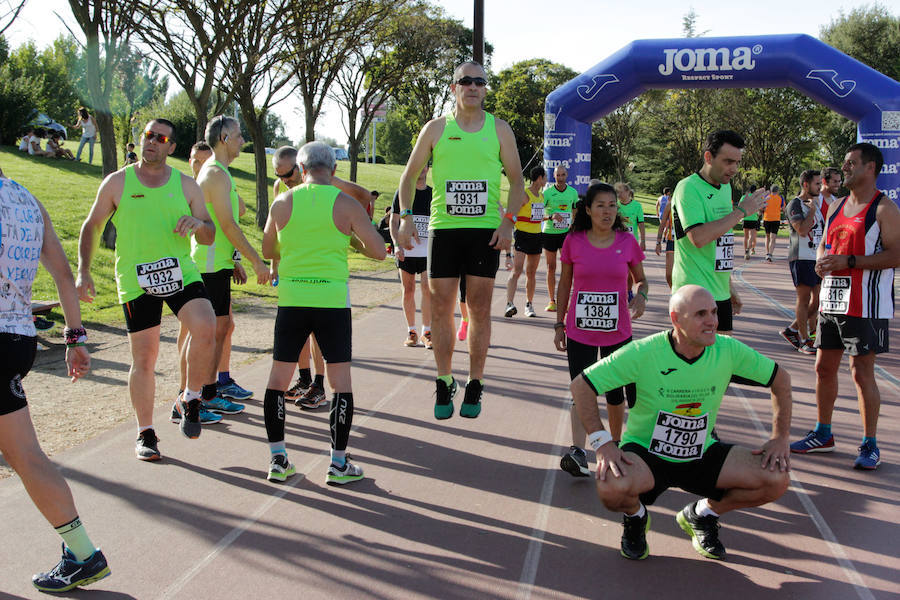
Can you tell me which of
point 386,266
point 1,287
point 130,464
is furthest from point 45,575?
point 386,266

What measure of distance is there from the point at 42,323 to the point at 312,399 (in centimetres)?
395

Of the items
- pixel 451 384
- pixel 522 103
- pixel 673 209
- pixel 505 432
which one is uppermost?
pixel 522 103

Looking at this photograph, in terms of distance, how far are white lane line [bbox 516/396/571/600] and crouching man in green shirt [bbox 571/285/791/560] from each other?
0.47m

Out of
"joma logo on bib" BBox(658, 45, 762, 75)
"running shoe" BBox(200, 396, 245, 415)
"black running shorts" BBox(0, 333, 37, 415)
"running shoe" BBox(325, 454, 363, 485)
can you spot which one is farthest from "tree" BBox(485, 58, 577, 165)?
"black running shorts" BBox(0, 333, 37, 415)

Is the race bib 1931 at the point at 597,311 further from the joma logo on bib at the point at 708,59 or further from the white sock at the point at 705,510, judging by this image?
the joma logo on bib at the point at 708,59

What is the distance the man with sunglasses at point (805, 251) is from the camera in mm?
9008

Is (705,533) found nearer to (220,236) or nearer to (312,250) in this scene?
(312,250)

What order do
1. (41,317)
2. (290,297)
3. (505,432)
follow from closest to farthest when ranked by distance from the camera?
(290,297) → (505,432) → (41,317)

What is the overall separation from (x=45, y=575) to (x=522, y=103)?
52.1 m

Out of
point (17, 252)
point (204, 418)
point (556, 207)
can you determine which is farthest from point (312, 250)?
point (556, 207)

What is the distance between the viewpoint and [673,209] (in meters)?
5.40

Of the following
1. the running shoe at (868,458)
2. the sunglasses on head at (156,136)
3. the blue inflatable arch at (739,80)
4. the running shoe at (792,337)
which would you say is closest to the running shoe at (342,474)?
the sunglasses on head at (156,136)

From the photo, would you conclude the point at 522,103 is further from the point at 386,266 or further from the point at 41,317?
the point at 41,317

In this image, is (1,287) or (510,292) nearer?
(1,287)
